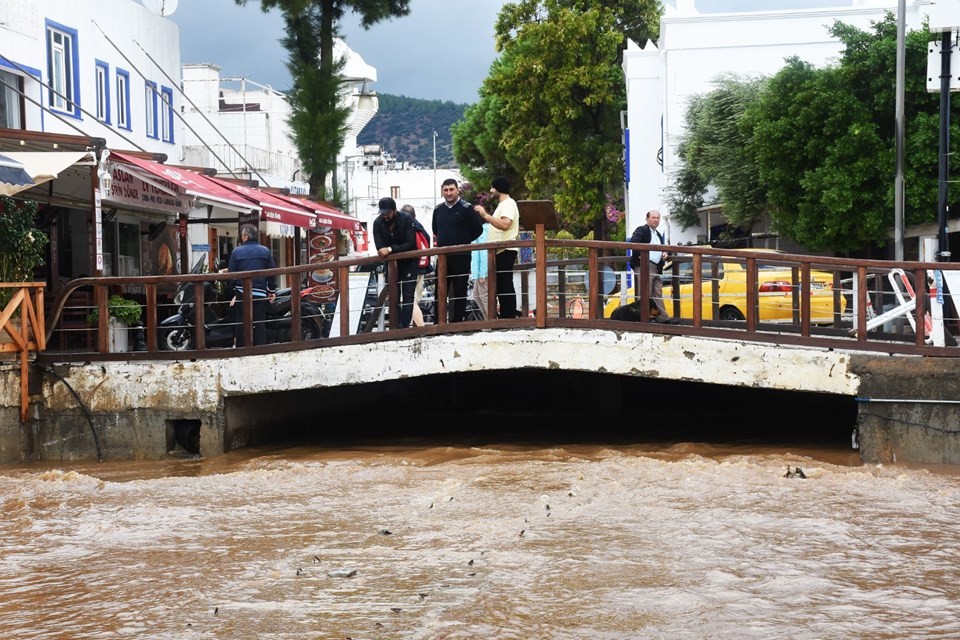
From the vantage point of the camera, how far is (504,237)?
46.7 ft

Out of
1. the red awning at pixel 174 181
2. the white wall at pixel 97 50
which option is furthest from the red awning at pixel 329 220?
the red awning at pixel 174 181

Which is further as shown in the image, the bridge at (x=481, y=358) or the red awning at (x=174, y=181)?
the red awning at (x=174, y=181)

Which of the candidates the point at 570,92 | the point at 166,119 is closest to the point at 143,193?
the point at 166,119

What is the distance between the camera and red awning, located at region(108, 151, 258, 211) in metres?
16.1

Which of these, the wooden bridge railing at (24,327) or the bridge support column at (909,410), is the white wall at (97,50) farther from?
the bridge support column at (909,410)

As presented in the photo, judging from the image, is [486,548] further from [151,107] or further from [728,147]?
[728,147]

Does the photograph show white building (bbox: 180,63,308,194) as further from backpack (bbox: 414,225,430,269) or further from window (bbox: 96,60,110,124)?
backpack (bbox: 414,225,430,269)

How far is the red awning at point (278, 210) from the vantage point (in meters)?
20.2

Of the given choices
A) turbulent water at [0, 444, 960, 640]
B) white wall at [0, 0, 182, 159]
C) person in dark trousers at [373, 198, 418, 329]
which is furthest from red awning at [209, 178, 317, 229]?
turbulent water at [0, 444, 960, 640]

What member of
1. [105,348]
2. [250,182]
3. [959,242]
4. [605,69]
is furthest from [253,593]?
[605,69]

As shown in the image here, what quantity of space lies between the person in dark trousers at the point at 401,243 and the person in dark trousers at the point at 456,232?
0.32 m

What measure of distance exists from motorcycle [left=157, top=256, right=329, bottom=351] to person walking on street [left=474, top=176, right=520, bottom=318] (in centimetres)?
207

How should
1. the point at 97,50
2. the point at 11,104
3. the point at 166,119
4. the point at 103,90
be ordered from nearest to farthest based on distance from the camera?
the point at 11,104 < the point at 97,50 < the point at 103,90 < the point at 166,119

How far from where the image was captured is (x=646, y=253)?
1334 centimetres
